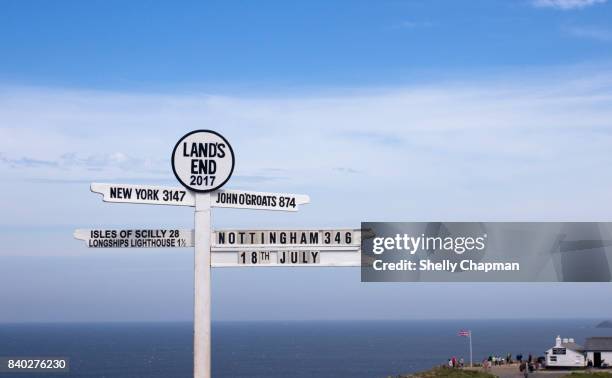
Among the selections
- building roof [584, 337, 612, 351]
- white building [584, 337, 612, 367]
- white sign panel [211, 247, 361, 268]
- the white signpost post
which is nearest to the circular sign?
the white signpost post

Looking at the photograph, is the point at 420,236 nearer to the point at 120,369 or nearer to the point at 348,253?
the point at 348,253

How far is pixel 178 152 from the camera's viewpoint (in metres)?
19.2

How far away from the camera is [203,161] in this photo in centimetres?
1916

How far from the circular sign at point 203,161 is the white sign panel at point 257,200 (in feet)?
0.96

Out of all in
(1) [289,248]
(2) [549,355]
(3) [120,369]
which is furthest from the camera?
(3) [120,369]

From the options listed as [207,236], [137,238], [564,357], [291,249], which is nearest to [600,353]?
[564,357]

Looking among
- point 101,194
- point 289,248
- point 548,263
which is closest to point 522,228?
point 548,263

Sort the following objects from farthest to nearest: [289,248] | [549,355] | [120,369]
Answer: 1. [120,369]
2. [549,355]
3. [289,248]

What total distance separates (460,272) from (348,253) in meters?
2.50

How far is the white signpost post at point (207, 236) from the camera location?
19.1 meters

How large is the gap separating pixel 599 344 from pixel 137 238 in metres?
73.2

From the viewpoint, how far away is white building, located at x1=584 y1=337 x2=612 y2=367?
266 feet

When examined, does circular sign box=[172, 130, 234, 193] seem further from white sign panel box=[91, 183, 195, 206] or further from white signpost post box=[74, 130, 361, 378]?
white sign panel box=[91, 183, 195, 206]

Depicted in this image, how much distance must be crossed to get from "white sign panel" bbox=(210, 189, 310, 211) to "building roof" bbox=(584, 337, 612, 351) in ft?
229
